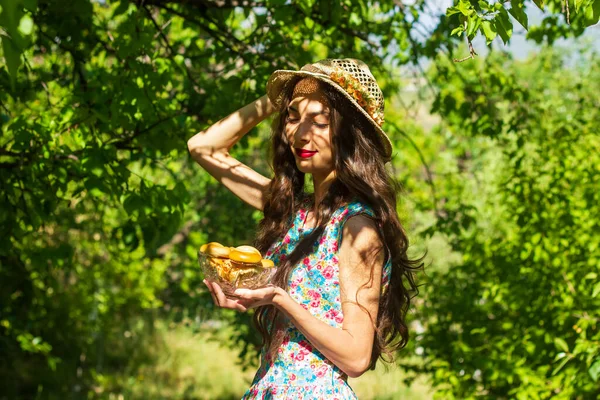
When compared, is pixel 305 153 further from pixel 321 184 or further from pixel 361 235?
pixel 361 235

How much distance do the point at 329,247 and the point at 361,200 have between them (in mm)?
145

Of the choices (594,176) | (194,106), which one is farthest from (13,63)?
(594,176)

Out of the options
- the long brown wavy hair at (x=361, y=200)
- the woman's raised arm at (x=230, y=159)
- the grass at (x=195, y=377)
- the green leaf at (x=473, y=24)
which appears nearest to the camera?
the green leaf at (x=473, y=24)

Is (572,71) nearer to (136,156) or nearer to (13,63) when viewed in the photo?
(136,156)

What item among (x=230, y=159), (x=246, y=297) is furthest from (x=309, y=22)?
(x=246, y=297)

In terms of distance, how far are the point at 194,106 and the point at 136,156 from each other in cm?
44

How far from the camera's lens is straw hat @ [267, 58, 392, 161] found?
221 cm

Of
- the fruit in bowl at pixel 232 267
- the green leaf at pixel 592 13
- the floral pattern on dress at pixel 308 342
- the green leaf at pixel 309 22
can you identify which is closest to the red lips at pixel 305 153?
the floral pattern on dress at pixel 308 342

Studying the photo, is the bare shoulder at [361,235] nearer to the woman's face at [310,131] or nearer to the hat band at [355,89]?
the woman's face at [310,131]

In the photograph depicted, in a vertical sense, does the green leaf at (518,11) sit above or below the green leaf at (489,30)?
above

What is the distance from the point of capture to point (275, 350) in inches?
85.4

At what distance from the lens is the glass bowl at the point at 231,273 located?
194cm

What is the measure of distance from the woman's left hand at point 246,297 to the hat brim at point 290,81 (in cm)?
57

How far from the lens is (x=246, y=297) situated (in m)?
1.87
